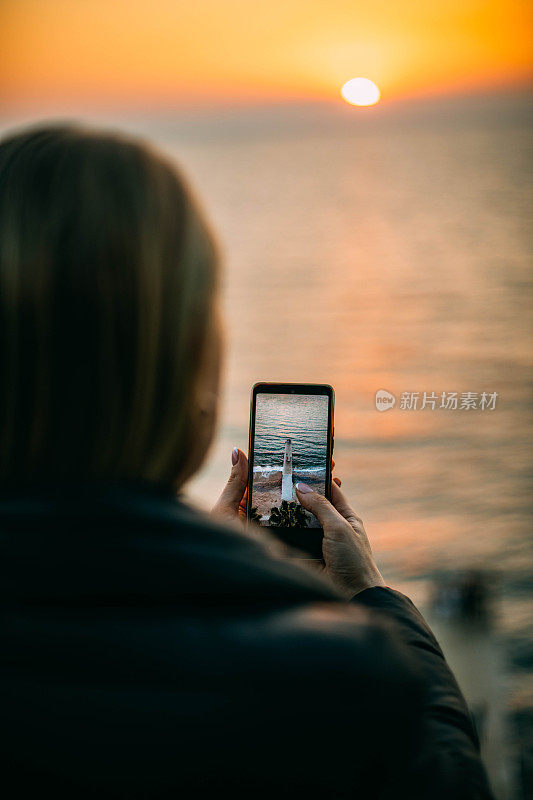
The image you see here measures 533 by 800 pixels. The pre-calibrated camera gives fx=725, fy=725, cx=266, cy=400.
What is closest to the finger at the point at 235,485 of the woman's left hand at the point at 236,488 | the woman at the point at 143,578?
the woman's left hand at the point at 236,488

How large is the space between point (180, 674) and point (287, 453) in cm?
48

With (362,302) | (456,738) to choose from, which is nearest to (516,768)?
(456,738)

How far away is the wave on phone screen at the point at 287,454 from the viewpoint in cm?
70

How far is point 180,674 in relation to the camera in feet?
0.83

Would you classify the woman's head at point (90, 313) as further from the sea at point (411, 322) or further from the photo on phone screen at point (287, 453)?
the sea at point (411, 322)

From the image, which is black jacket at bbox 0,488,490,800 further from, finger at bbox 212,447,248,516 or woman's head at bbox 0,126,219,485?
finger at bbox 212,447,248,516

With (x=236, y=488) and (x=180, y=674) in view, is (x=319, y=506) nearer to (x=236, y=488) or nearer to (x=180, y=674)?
(x=236, y=488)

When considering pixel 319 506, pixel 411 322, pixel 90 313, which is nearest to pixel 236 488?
pixel 319 506

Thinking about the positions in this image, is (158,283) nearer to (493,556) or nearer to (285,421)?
(285,421)

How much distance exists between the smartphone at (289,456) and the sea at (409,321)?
88cm

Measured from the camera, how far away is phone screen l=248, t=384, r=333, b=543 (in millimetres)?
704

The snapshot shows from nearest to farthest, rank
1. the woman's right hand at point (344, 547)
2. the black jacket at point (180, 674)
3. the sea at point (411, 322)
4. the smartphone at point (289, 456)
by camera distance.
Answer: the black jacket at point (180, 674) → the woman's right hand at point (344, 547) → the smartphone at point (289, 456) → the sea at point (411, 322)

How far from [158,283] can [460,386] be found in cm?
199

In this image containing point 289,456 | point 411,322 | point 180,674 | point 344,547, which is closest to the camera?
point 180,674
